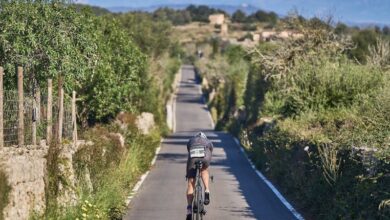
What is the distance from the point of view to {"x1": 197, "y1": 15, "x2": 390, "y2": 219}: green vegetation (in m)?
14.9

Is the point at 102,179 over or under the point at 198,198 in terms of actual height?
under

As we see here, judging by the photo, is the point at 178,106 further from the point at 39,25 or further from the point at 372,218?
the point at 372,218

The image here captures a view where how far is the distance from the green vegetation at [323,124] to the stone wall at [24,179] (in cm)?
525

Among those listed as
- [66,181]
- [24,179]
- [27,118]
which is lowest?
[66,181]

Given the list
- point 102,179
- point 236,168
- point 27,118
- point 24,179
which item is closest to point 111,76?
point 236,168

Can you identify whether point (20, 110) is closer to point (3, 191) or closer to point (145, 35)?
point (3, 191)

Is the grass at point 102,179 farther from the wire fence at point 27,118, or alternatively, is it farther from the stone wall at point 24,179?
the wire fence at point 27,118

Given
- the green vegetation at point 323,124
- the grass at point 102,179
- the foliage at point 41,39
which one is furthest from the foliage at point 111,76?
the foliage at point 41,39

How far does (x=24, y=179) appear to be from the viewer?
1258 cm

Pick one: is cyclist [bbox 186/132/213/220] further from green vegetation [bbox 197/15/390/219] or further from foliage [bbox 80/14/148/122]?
foliage [bbox 80/14/148/122]

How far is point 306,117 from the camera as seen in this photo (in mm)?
30078

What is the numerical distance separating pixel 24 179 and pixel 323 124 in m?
16.9

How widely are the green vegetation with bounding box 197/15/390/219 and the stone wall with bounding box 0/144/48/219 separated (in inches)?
207

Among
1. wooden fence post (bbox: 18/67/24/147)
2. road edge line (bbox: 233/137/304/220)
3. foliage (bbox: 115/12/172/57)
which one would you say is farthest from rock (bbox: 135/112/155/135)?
wooden fence post (bbox: 18/67/24/147)
